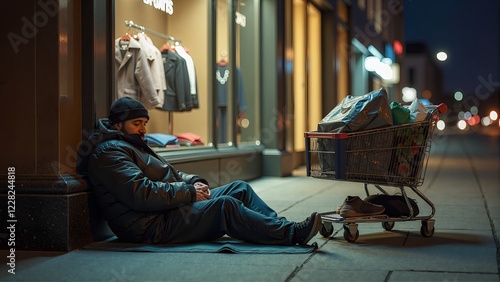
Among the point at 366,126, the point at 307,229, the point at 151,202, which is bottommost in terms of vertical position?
the point at 307,229

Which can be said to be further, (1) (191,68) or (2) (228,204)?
(1) (191,68)

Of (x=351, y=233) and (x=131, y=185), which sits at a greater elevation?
(x=131, y=185)

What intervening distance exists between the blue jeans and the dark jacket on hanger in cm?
455

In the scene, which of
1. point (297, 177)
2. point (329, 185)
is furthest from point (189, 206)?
point (297, 177)

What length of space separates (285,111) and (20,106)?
9.36m

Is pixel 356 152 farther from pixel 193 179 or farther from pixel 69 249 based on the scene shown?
pixel 69 249

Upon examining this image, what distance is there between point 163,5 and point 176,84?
1187 millimetres

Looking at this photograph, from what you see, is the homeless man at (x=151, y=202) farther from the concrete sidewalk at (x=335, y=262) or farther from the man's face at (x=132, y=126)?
the concrete sidewalk at (x=335, y=262)

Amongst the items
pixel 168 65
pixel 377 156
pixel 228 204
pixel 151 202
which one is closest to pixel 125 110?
pixel 151 202

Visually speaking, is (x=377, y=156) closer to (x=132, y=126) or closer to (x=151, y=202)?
(x=151, y=202)

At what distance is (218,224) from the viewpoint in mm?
6523

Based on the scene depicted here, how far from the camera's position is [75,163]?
22.2 ft

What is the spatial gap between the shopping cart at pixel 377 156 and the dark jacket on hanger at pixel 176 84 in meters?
4.60

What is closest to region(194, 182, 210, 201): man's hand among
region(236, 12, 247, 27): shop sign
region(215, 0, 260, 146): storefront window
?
region(215, 0, 260, 146): storefront window
